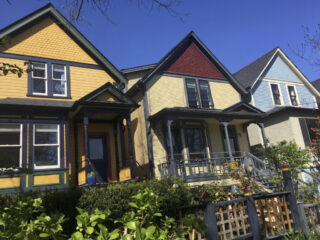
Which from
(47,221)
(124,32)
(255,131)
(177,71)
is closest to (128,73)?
(177,71)

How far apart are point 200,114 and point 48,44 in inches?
330

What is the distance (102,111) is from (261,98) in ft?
41.4

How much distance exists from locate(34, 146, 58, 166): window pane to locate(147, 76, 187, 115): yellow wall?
522 centimetres

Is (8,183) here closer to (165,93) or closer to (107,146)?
(107,146)

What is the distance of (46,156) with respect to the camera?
10.7 m

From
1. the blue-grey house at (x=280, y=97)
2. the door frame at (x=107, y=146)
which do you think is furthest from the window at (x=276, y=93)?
the door frame at (x=107, y=146)

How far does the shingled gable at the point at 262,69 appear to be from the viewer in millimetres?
18938

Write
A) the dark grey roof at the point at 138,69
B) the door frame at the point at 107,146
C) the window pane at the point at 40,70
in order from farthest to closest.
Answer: the dark grey roof at the point at 138,69 < the door frame at the point at 107,146 < the window pane at the point at 40,70

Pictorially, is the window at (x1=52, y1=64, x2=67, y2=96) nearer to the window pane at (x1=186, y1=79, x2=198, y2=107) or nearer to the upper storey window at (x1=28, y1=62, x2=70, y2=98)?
the upper storey window at (x1=28, y1=62, x2=70, y2=98)

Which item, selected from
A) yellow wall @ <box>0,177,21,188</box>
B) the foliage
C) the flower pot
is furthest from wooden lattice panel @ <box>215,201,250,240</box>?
yellow wall @ <box>0,177,21,188</box>

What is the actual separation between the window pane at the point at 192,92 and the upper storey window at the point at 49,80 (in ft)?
Answer: 22.7

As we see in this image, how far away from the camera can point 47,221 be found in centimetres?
197

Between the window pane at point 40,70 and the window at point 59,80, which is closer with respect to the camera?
the window pane at point 40,70

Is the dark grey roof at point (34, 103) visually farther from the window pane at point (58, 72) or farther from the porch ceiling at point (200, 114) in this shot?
the porch ceiling at point (200, 114)
